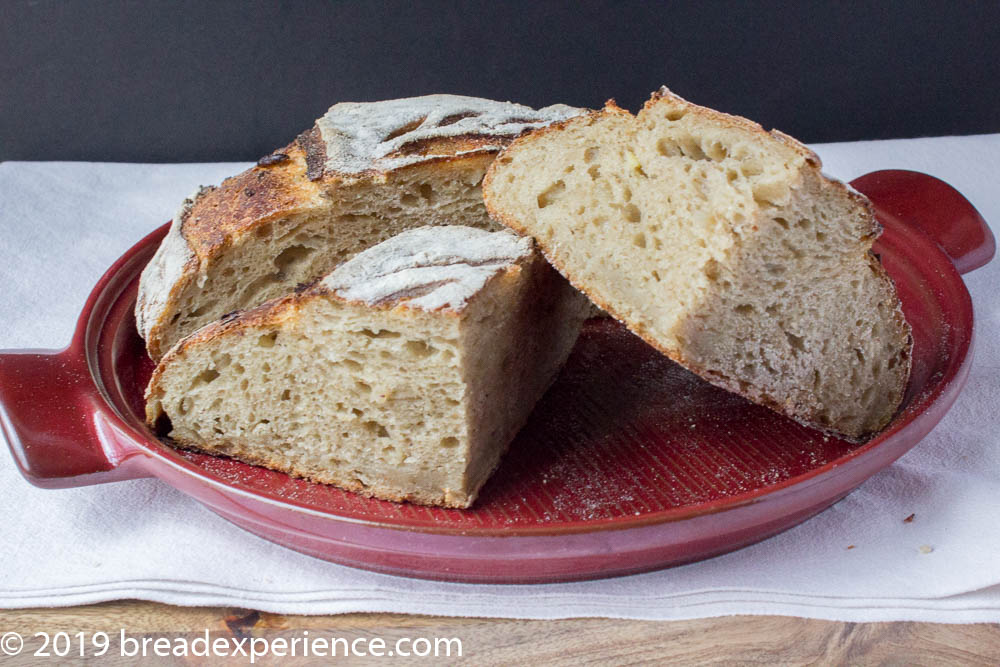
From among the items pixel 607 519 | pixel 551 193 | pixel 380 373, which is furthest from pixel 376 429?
pixel 551 193

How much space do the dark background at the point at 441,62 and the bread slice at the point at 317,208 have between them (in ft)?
4.30

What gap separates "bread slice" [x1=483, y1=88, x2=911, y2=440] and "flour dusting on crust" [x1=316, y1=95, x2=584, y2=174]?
1.28 feet

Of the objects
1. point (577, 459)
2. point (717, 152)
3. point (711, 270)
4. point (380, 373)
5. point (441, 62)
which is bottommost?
point (577, 459)

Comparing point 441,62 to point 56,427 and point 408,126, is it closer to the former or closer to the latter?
point 408,126

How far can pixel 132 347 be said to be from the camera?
2.88 metres

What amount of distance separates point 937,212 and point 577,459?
1.59 meters

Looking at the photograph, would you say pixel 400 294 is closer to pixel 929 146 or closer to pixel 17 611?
pixel 17 611

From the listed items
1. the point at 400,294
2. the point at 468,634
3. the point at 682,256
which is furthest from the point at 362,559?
the point at 682,256

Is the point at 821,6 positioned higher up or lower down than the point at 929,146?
higher up

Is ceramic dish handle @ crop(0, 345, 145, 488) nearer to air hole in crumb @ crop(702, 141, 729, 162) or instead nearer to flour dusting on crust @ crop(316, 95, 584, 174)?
flour dusting on crust @ crop(316, 95, 584, 174)

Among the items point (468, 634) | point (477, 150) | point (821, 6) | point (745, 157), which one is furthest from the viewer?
point (821, 6)

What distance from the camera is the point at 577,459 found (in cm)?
245

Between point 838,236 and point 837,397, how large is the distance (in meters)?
0.41

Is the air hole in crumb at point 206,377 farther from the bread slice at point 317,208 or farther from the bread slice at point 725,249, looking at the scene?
the bread slice at point 725,249
